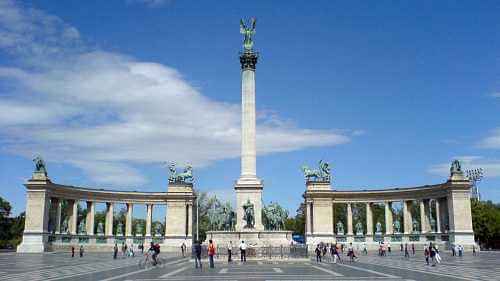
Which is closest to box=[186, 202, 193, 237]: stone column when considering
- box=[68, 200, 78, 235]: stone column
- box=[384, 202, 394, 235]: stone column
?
box=[68, 200, 78, 235]: stone column

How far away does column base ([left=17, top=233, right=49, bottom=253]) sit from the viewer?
70.9 meters

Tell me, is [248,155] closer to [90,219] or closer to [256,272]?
[256,272]

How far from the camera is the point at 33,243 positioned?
236ft

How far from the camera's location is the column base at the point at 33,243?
233 feet

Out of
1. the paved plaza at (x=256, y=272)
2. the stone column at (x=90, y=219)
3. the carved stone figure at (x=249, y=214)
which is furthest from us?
the stone column at (x=90, y=219)

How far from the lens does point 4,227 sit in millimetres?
94688

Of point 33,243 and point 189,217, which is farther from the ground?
point 189,217

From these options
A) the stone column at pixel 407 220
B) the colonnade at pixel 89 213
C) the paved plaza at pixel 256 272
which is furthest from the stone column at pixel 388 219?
the paved plaza at pixel 256 272

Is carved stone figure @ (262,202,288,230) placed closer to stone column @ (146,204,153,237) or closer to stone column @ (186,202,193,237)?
stone column @ (186,202,193,237)

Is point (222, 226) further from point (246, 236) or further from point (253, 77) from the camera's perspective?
point (253, 77)

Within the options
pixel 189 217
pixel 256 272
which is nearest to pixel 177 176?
pixel 189 217

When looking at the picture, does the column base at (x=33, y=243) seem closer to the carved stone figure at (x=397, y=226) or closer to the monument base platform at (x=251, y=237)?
the monument base platform at (x=251, y=237)

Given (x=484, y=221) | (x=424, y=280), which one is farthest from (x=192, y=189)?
(x=424, y=280)

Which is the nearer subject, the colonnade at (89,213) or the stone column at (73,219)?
the colonnade at (89,213)
